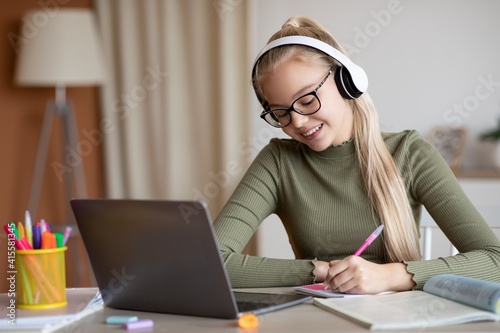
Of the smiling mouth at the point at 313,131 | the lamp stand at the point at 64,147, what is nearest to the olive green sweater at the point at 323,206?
the smiling mouth at the point at 313,131

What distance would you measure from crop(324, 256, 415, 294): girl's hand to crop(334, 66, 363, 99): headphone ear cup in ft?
1.40

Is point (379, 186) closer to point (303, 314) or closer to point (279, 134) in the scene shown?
point (303, 314)

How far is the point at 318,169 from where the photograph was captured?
1730 millimetres

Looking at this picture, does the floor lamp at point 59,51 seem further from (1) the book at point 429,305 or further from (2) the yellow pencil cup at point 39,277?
(1) the book at point 429,305

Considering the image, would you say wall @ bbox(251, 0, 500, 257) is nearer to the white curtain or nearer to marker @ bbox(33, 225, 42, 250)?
the white curtain

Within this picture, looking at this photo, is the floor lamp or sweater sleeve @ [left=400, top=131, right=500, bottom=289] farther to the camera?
the floor lamp

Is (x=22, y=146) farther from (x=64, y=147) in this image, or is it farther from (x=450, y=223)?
(x=450, y=223)

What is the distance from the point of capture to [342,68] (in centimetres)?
156

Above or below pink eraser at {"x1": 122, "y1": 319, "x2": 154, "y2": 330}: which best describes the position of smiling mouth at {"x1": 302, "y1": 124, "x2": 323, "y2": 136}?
above

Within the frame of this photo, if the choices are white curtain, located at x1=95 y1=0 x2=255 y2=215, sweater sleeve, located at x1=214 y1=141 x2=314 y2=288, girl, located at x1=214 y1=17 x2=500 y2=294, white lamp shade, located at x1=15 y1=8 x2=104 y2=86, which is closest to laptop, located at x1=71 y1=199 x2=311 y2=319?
sweater sleeve, located at x1=214 y1=141 x2=314 y2=288

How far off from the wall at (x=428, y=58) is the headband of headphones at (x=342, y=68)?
Answer: 1.98 metres

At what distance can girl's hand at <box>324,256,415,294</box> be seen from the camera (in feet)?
4.16

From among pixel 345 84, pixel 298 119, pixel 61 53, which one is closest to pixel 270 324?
pixel 298 119

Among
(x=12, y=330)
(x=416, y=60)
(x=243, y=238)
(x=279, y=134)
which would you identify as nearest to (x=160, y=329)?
(x=12, y=330)
